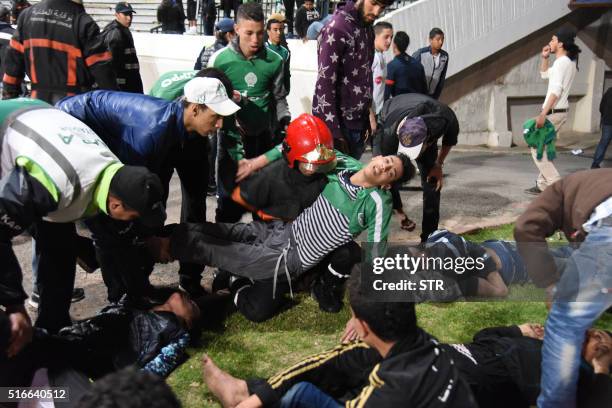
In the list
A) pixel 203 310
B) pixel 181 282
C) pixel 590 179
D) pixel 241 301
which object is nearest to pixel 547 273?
pixel 590 179

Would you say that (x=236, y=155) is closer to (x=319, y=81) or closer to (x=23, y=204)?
(x=319, y=81)

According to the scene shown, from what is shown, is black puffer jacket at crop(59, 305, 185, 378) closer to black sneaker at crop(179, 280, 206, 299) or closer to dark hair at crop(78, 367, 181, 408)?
black sneaker at crop(179, 280, 206, 299)

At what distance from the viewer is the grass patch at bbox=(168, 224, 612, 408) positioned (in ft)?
10.6

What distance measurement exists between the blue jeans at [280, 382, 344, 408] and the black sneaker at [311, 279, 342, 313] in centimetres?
126

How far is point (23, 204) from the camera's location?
252 cm

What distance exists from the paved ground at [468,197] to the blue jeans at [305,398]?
1693mm

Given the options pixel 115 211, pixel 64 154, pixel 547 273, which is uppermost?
pixel 64 154

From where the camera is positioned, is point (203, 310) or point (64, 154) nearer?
point (64, 154)

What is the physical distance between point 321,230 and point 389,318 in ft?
5.66

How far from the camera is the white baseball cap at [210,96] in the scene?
3.38m

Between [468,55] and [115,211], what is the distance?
8.44m

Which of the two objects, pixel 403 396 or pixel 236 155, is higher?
pixel 236 155

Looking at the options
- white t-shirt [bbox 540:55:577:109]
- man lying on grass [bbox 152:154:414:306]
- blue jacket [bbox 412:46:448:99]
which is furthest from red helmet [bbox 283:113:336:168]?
blue jacket [bbox 412:46:448:99]

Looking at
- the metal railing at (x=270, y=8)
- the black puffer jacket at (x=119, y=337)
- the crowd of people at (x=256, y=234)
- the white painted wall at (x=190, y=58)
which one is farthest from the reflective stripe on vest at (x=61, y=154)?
Result: the metal railing at (x=270, y=8)
